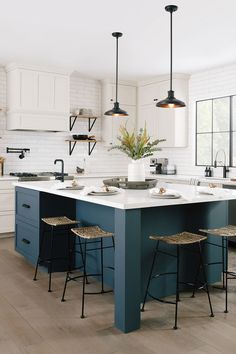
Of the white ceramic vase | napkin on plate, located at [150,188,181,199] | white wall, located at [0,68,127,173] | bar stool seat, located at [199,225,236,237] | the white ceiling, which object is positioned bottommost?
bar stool seat, located at [199,225,236,237]

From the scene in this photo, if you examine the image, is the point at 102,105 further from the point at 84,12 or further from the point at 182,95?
the point at 84,12

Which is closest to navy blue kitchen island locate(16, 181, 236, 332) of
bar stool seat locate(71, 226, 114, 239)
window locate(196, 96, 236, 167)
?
bar stool seat locate(71, 226, 114, 239)

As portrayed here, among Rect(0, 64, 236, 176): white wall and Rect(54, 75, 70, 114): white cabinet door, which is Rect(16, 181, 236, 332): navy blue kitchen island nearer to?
Rect(0, 64, 236, 176): white wall

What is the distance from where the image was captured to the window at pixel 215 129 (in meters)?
6.61

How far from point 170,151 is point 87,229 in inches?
178

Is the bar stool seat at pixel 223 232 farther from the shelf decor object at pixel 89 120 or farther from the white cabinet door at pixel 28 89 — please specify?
the shelf decor object at pixel 89 120

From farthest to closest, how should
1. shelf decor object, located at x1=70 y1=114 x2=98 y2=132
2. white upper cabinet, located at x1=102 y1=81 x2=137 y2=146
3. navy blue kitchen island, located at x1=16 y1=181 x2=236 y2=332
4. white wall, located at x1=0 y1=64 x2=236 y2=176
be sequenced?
white upper cabinet, located at x1=102 y1=81 x2=137 y2=146 < shelf decor object, located at x1=70 y1=114 x2=98 y2=132 < white wall, located at x1=0 y1=64 x2=236 y2=176 < navy blue kitchen island, located at x1=16 y1=181 x2=236 y2=332

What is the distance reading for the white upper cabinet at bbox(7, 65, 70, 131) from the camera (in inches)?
253


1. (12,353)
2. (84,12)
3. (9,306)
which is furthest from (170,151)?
(12,353)

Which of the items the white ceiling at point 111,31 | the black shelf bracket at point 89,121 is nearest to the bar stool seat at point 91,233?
the white ceiling at point 111,31

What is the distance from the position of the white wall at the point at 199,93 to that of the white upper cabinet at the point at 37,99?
7.33 feet

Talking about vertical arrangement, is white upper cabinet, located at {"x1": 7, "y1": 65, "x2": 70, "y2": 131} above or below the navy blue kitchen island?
above

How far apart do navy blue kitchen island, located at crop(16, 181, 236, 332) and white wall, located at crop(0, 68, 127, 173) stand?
2238mm

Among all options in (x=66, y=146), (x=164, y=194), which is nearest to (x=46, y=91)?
(x=66, y=146)
